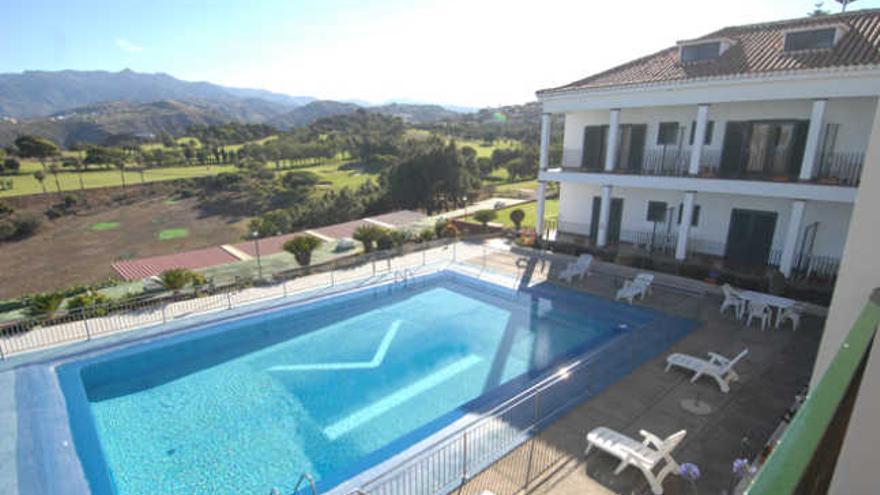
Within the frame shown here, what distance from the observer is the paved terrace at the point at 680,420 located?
22.0 feet

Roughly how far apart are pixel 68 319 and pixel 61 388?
4.09m

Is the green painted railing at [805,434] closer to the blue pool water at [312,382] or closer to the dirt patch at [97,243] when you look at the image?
the blue pool water at [312,382]

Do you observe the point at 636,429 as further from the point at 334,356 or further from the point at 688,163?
the point at 688,163

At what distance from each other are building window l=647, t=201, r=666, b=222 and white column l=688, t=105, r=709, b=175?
8.01ft

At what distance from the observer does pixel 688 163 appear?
17672mm

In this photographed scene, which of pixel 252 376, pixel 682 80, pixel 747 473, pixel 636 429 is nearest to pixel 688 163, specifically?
pixel 682 80

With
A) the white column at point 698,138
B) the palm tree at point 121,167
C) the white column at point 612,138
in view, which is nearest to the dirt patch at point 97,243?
the palm tree at point 121,167

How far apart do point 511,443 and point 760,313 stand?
9492 millimetres

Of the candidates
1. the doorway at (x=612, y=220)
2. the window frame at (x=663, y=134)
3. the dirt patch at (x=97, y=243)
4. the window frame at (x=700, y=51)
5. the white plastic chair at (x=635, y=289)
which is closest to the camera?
the white plastic chair at (x=635, y=289)

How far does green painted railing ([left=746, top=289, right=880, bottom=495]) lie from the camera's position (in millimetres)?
1461

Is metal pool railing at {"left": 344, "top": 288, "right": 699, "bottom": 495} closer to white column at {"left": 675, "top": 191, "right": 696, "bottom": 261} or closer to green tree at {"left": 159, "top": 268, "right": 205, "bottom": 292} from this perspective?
white column at {"left": 675, "top": 191, "right": 696, "bottom": 261}

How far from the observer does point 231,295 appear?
15758mm

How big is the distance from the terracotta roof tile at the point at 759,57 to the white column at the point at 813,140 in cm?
126

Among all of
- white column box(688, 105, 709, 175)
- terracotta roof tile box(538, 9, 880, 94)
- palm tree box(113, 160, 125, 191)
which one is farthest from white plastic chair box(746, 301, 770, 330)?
palm tree box(113, 160, 125, 191)
